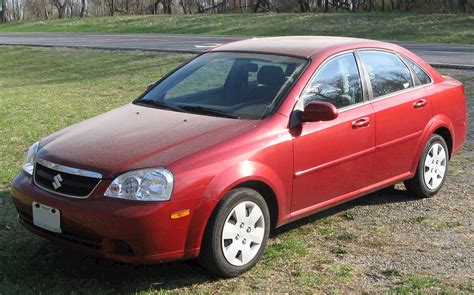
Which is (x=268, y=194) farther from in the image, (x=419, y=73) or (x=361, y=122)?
(x=419, y=73)

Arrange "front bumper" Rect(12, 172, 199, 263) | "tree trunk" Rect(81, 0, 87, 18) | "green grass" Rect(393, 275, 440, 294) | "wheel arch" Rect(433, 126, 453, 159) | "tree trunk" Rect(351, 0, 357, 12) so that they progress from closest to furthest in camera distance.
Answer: "front bumper" Rect(12, 172, 199, 263)
"green grass" Rect(393, 275, 440, 294)
"wheel arch" Rect(433, 126, 453, 159)
"tree trunk" Rect(351, 0, 357, 12)
"tree trunk" Rect(81, 0, 87, 18)

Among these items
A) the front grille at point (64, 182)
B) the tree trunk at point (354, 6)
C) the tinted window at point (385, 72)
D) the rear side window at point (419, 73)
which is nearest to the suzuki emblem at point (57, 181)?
the front grille at point (64, 182)

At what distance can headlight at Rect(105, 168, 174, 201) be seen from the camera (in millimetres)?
3844

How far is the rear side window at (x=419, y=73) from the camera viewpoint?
590cm

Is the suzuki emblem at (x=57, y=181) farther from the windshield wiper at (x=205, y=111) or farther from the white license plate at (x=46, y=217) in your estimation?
the windshield wiper at (x=205, y=111)

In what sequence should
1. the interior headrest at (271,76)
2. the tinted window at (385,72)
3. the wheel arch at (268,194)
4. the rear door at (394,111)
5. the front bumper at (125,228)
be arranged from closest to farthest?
the front bumper at (125,228)
the wheel arch at (268,194)
the interior headrest at (271,76)
the rear door at (394,111)
the tinted window at (385,72)

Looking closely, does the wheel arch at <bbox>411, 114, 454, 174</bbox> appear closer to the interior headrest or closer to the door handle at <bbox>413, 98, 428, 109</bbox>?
the door handle at <bbox>413, 98, 428, 109</bbox>

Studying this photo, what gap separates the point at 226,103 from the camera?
4.89 metres

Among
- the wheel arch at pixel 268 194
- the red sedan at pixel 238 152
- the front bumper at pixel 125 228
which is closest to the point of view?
the front bumper at pixel 125 228

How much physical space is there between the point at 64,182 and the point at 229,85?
5.43 feet

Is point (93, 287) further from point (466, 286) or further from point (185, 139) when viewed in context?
point (466, 286)

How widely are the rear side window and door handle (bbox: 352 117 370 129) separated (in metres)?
1.09

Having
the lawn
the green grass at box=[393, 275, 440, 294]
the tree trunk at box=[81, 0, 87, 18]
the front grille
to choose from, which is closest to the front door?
the lawn

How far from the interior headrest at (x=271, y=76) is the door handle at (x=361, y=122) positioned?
0.70m
